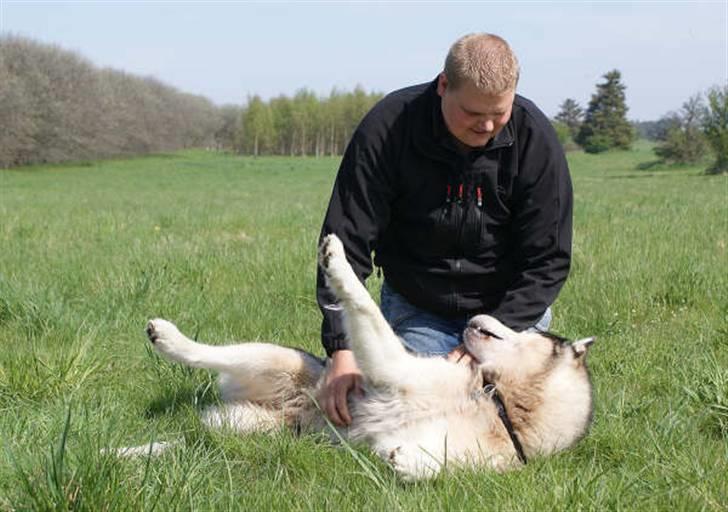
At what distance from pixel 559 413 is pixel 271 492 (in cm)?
144

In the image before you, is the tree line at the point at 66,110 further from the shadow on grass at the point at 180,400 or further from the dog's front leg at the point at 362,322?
the dog's front leg at the point at 362,322

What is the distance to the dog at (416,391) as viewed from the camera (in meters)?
3.21

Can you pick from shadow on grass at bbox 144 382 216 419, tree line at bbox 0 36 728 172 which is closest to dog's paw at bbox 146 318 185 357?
shadow on grass at bbox 144 382 216 419

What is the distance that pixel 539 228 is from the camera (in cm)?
399

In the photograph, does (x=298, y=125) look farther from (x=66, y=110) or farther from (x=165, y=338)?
(x=165, y=338)

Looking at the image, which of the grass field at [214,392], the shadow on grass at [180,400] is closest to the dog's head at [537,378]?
the grass field at [214,392]

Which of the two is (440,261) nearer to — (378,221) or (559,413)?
(378,221)

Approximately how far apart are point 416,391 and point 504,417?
0.42 metres

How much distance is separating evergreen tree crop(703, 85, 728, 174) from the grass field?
1415 inches

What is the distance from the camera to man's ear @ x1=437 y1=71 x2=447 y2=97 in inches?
144

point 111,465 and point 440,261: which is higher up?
point 440,261

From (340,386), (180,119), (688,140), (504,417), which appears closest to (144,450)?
(340,386)

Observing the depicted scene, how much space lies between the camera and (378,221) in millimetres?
4039

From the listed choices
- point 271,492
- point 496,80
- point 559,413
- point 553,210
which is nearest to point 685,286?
point 553,210
